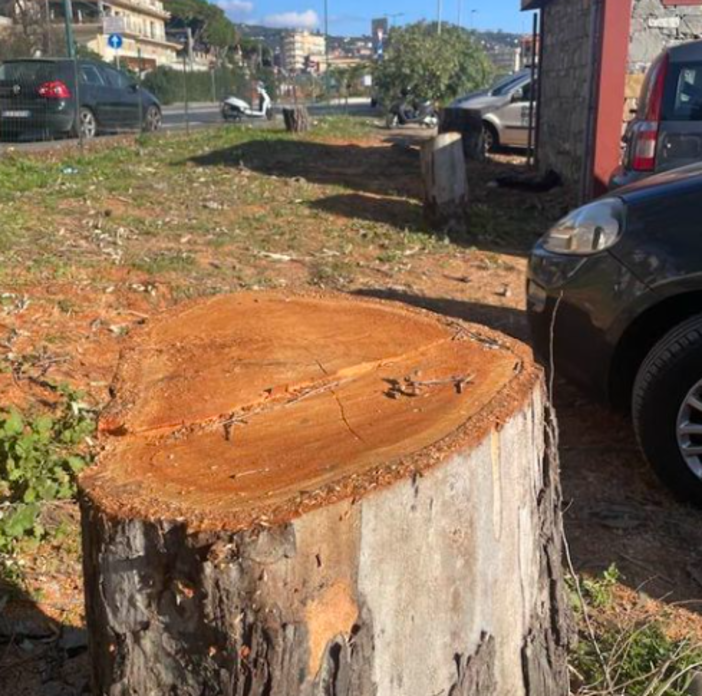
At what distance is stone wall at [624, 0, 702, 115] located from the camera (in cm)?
980

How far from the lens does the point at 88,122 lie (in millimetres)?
17453

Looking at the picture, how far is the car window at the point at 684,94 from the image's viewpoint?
713cm

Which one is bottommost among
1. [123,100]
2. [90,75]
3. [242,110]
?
[242,110]

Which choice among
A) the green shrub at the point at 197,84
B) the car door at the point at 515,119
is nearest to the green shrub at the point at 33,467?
the car door at the point at 515,119

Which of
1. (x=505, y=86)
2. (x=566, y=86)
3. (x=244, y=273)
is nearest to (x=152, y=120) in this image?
(x=505, y=86)

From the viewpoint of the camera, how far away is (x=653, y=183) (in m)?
3.98

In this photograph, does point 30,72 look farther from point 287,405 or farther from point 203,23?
point 203,23

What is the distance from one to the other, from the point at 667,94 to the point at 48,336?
5.04 metres

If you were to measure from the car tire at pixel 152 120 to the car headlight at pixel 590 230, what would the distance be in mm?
16655

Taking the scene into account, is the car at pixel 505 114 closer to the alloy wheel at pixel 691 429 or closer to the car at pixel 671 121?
the car at pixel 671 121

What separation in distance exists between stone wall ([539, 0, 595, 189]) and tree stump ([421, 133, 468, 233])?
2.40m

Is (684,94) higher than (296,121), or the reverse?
(684,94)

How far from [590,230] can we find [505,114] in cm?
1388

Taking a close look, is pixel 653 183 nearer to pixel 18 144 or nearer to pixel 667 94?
pixel 667 94
